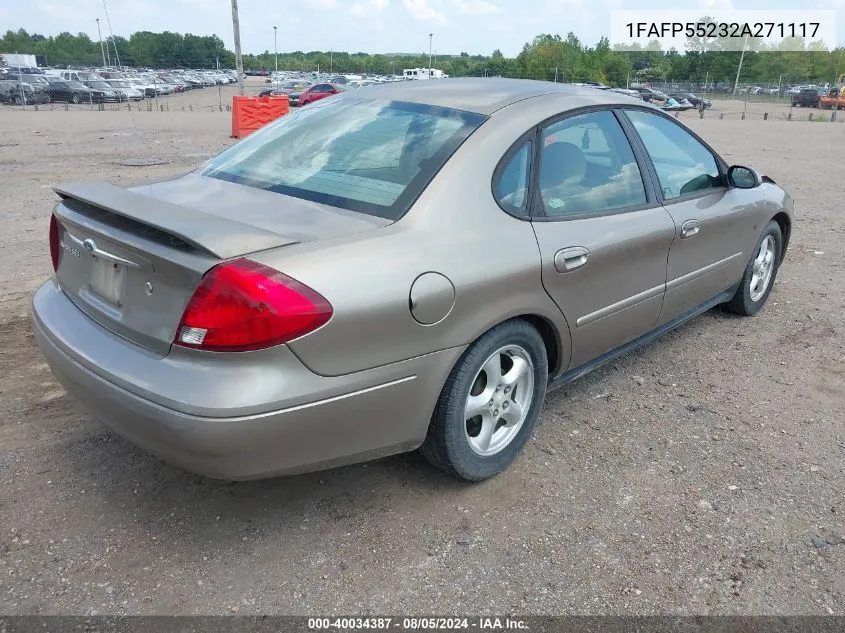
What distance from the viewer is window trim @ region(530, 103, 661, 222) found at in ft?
9.89

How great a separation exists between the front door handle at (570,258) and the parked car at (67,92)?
3892 cm

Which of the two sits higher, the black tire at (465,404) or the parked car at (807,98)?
the black tire at (465,404)

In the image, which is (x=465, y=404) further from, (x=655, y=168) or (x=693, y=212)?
(x=693, y=212)

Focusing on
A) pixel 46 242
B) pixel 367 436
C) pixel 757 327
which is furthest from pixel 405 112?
pixel 46 242

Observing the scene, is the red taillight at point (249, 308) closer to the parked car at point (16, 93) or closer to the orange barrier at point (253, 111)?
the orange barrier at point (253, 111)

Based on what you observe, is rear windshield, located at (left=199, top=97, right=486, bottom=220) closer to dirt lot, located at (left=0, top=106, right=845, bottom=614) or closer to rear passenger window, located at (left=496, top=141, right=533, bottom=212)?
rear passenger window, located at (left=496, top=141, right=533, bottom=212)

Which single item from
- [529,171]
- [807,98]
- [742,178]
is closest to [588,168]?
[529,171]

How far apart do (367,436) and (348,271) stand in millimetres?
587

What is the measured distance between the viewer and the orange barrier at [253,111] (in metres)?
17.3

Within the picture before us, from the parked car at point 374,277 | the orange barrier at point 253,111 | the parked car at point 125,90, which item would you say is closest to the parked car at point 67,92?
the parked car at point 125,90

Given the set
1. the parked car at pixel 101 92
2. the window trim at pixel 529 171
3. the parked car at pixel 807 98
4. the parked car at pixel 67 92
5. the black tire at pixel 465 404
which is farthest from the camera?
the parked car at pixel 807 98

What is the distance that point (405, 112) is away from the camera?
3.24m

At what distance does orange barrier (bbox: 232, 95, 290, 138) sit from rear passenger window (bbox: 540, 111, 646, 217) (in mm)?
14950

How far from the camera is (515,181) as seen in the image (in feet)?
9.70
